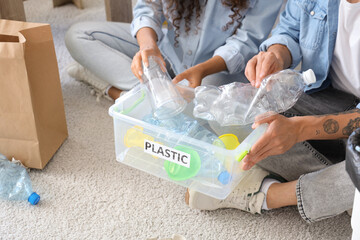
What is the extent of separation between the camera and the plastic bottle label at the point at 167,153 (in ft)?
3.06

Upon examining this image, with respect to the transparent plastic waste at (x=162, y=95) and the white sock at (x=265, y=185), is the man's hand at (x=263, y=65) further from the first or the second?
the white sock at (x=265, y=185)

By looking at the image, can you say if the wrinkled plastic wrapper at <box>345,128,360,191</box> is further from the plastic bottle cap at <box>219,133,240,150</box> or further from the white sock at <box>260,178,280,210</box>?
the white sock at <box>260,178,280,210</box>

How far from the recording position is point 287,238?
110 cm

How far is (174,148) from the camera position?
0.95 metres

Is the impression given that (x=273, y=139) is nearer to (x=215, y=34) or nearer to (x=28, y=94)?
(x=215, y=34)

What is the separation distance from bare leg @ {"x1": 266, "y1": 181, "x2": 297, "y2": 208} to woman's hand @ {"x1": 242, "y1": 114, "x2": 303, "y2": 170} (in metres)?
0.17

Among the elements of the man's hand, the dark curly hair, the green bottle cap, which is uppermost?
the dark curly hair

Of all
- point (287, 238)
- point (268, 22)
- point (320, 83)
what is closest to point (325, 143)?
point (320, 83)

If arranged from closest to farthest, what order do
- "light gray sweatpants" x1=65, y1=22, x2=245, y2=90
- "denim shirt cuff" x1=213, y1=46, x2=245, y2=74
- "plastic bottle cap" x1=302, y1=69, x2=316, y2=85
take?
1. "plastic bottle cap" x1=302, y1=69, x2=316, y2=85
2. "denim shirt cuff" x1=213, y1=46, x2=245, y2=74
3. "light gray sweatpants" x1=65, y1=22, x2=245, y2=90

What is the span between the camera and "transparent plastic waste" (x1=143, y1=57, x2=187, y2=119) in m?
1.03

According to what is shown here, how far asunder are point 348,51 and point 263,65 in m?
0.23

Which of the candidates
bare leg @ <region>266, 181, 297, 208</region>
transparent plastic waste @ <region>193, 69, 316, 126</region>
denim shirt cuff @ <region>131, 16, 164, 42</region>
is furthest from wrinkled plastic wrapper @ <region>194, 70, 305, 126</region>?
denim shirt cuff @ <region>131, 16, 164, 42</region>

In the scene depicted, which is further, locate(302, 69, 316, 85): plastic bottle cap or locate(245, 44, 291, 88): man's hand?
locate(245, 44, 291, 88): man's hand

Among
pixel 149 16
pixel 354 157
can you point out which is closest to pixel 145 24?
pixel 149 16
